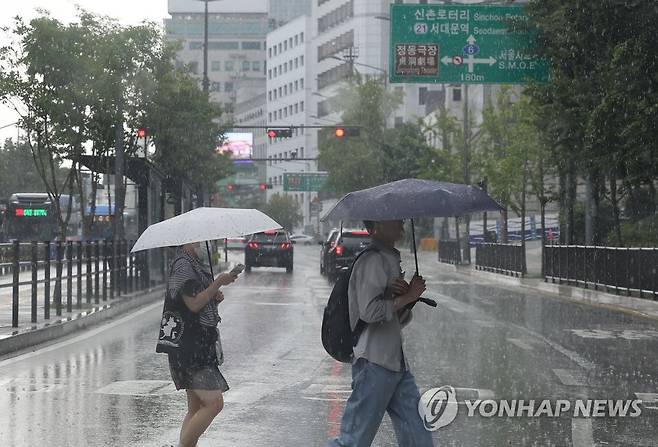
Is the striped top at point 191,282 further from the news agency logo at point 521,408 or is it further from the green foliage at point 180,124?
the green foliage at point 180,124

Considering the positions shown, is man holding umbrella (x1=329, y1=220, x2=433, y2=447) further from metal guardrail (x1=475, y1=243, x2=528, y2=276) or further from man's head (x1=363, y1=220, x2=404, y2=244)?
metal guardrail (x1=475, y1=243, x2=528, y2=276)

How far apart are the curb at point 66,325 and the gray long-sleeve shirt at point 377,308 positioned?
33.2ft

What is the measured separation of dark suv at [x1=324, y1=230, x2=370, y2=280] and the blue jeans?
3130 cm

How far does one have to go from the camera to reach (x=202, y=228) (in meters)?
8.36

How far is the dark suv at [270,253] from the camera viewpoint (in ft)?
161

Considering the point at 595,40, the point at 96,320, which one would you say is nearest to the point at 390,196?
the point at 96,320

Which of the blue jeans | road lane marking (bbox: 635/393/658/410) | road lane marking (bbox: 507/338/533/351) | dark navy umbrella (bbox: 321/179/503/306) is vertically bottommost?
road lane marking (bbox: 635/393/658/410)

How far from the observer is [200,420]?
828cm

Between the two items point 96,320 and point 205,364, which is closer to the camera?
point 205,364

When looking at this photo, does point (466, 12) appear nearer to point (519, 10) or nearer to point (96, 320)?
point (519, 10)

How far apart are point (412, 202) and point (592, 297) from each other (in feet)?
78.6

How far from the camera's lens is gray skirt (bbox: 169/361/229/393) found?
26.8ft

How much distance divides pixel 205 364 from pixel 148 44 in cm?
2935

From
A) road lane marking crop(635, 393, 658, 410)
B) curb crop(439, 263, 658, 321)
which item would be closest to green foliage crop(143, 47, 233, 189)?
curb crop(439, 263, 658, 321)
